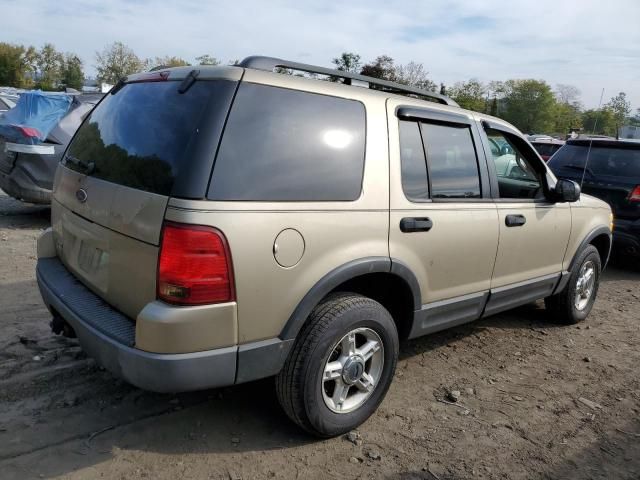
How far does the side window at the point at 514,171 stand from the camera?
4.01 meters

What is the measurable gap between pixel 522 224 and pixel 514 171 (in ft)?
2.13

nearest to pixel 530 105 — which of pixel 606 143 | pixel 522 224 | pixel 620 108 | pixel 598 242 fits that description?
pixel 620 108

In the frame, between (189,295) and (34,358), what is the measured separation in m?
1.88

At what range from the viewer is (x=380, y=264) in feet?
9.34

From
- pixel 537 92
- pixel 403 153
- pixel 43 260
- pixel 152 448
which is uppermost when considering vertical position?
pixel 537 92

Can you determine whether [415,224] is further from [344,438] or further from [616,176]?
[616,176]

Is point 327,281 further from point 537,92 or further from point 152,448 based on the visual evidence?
point 537,92

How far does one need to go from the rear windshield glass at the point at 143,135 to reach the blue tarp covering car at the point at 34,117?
4140mm

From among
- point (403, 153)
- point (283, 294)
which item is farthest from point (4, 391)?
point (403, 153)

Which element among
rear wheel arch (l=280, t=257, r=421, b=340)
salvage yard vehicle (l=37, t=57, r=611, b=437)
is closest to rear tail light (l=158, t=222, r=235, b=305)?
salvage yard vehicle (l=37, t=57, r=611, b=437)

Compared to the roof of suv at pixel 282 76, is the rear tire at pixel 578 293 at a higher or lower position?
lower

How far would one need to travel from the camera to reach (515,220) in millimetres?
3777

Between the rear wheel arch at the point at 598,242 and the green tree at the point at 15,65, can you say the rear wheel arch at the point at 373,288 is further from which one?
the green tree at the point at 15,65

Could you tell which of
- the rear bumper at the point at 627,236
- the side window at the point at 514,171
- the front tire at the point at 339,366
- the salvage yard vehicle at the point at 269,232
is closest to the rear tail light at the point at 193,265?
the salvage yard vehicle at the point at 269,232
